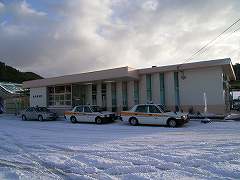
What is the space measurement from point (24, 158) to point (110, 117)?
47.8 ft

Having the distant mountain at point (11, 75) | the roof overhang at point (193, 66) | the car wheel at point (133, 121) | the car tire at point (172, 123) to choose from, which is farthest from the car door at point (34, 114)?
the distant mountain at point (11, 75)

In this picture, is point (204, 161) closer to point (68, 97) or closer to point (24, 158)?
point (24, 158)

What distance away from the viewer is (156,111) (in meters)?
20.5

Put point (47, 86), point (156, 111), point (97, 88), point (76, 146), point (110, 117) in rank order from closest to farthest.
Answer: point (76, 146) → point (156, 111) → point (110, 117) → point (97, 88) → point (47, 86)

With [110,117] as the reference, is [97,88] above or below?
above

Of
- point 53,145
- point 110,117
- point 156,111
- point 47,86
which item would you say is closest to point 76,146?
point 53,145

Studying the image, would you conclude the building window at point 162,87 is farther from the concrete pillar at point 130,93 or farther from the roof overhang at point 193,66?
the concrete pillar at point 130,93

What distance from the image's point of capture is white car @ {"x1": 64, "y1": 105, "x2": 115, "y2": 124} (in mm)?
24125

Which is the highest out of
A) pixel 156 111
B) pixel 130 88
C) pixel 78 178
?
pixel 130 88

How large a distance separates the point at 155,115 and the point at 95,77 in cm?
1086

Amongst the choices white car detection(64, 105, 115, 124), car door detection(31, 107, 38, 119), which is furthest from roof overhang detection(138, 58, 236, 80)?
car door detection(31, 107, 38, 119)

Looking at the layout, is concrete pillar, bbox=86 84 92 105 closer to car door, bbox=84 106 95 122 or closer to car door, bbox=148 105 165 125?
car door, bbox=84 106 95 122

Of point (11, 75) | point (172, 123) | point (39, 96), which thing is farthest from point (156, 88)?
point (11, 75)

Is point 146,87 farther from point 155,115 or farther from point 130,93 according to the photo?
point 155,115
